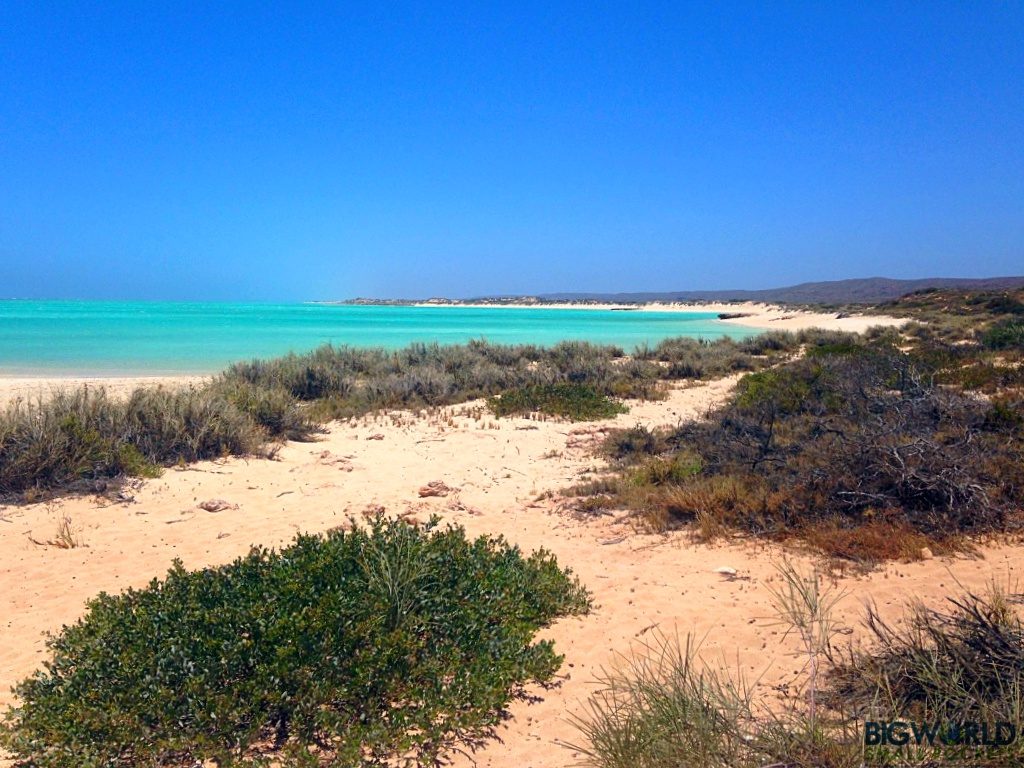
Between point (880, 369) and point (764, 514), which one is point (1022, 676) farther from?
point (880, 369)

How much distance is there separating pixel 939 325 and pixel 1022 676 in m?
30.5

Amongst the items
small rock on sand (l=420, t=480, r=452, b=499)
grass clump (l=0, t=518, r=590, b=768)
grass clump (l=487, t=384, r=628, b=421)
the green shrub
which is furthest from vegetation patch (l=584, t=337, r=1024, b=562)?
the green shrub

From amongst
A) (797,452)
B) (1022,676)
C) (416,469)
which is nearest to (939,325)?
(797,452)

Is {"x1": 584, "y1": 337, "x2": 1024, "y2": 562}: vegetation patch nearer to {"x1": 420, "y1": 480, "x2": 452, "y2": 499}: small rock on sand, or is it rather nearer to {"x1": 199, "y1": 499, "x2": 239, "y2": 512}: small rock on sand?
{"x1": 420, "y1": 480, "x2": 452, "y2": 499}: small rock on sand

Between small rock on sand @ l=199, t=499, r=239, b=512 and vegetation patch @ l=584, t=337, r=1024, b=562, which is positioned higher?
vegetation patch @ l=584, t=337, r=1024, b=562

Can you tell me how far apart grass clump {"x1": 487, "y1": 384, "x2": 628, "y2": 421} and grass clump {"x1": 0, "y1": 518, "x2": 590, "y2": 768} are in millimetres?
7951

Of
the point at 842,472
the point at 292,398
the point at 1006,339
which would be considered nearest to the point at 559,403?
the point at 292,398

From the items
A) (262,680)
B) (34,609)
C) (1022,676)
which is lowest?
(34,609)

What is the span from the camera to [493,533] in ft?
20.8

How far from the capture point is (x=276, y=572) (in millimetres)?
3873

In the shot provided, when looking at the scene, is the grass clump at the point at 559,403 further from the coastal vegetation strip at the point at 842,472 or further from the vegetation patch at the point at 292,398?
the coastal vegetation strip at the point at 842,472

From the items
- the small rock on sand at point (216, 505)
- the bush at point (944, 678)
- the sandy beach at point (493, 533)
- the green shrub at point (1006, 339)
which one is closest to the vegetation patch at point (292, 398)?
the sandy beach at point (493, 533)

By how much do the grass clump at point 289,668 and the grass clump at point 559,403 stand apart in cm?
795

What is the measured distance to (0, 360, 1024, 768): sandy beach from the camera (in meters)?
3.83
